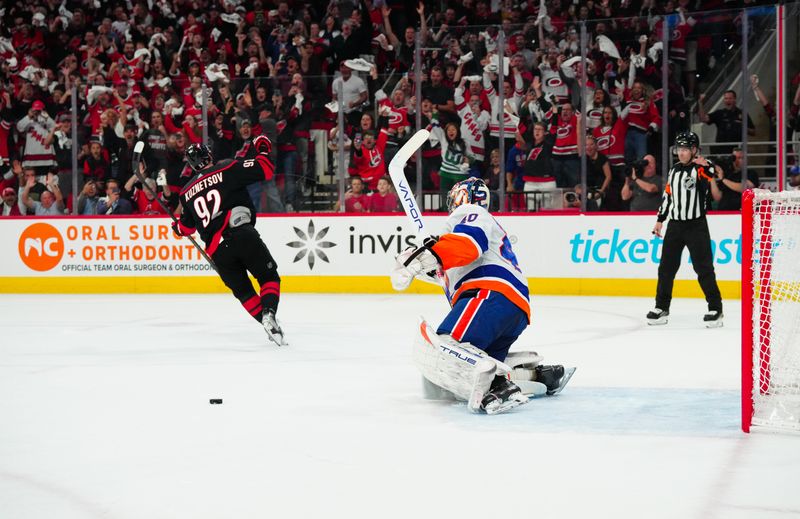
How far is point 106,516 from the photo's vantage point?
8.98 feet

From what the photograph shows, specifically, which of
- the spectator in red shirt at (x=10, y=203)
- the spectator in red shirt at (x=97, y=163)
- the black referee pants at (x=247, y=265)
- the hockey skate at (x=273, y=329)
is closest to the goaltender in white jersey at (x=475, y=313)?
the hockey skate at (x=273, y=329)

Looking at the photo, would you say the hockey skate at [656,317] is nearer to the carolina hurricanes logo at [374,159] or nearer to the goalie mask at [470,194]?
the goalie mask at [470,194]

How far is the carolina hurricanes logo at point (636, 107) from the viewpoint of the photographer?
958cm

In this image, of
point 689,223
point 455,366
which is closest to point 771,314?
point 455,366

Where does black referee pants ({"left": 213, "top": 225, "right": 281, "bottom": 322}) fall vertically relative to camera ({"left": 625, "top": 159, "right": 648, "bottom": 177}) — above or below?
below

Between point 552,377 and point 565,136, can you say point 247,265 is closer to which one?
point 552,377

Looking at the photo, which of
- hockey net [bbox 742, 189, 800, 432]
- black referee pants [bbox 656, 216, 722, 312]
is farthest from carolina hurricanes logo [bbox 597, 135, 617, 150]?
hockey net [bbox 742, 189, 800, 432]

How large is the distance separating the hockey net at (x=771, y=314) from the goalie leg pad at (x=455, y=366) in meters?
0.98

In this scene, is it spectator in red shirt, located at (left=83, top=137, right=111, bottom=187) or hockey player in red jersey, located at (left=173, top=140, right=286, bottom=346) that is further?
spectator in red shirt, located at (left=83, top=137, right=111, bottom=187)

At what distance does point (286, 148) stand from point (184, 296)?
181 centimetres

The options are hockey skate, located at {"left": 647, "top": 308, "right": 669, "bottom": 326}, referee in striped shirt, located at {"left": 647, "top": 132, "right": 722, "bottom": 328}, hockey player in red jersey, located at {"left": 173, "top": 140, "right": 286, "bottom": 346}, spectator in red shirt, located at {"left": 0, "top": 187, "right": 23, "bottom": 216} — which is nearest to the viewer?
hockey player in red jersey, located at {"left": 173, "top": 140, "right": 286, "bottom": 346}

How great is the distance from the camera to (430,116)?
33.8ft

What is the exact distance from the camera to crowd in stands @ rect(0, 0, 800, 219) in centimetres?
958

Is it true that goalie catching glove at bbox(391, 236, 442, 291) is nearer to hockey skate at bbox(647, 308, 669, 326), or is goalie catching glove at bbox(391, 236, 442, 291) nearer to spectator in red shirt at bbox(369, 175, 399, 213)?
hockey skate at bbox(647, 308, 669, 326)
